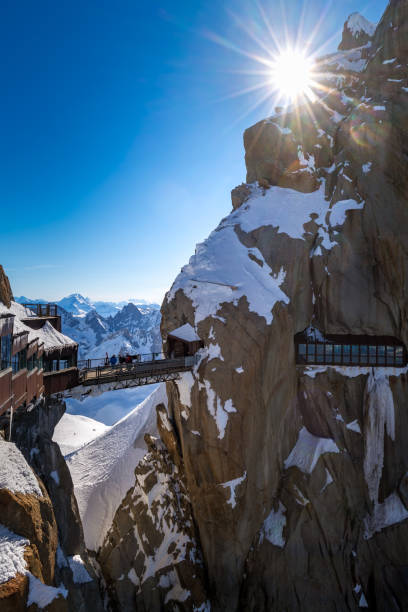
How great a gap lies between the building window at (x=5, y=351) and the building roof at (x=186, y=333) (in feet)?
48.2

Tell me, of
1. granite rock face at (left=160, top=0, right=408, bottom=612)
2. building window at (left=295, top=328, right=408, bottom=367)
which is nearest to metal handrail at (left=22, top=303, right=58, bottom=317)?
granite rock face at (left=160, top=0, right=408, bottom=612)

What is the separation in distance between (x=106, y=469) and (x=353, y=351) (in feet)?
99.9

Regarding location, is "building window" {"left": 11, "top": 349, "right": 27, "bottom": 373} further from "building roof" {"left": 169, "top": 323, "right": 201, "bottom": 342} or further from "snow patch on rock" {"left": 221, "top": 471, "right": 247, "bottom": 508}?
"snow patch on rock" {"left": 221, "top": 471, "right": 247, "bottom": 508}

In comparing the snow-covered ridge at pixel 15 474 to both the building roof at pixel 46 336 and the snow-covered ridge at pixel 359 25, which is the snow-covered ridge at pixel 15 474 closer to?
the building roof at pixel 46 336

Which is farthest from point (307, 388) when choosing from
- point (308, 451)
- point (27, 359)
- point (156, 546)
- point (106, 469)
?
point (106, 469)

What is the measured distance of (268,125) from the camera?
34844 mm

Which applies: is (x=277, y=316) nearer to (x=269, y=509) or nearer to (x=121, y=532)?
(x=269, y=509)

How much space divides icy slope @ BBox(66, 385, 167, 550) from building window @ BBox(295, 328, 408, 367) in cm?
1735

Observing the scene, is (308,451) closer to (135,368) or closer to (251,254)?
(135,368)

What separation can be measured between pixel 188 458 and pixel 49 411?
11.5m

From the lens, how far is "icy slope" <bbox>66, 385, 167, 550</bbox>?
93.8 ft

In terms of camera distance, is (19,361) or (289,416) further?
(289,416)

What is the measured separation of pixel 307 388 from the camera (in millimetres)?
27828

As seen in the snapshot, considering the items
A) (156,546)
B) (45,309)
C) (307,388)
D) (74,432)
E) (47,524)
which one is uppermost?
(45,309)
